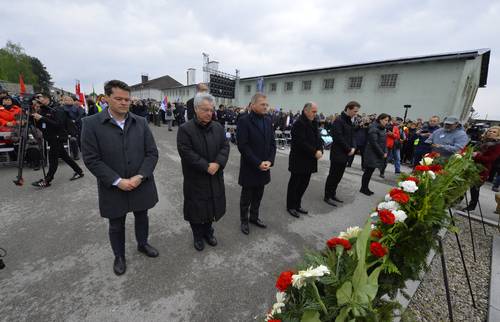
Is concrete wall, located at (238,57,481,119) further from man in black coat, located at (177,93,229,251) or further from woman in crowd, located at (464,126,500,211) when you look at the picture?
man in black coat, located at (177,93,229,251)

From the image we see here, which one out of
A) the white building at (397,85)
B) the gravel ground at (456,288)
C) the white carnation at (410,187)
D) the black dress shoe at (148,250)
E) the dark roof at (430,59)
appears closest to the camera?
the white carnation at (410,187)

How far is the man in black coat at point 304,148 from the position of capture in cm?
351

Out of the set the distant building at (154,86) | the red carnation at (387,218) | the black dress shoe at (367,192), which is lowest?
the black dress shoe at (367,192)

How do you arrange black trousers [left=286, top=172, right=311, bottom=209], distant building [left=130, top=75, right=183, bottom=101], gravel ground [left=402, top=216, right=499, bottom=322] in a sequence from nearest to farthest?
1. gravel ground [left=402, top=216, right=499, bottom=322]
2. black trousers [left=286, top=172, right=311, bottom=209]
3. distant building [left=130, top=75, right=183, bottom=101]

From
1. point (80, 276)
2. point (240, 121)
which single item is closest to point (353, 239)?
point (240, 121)

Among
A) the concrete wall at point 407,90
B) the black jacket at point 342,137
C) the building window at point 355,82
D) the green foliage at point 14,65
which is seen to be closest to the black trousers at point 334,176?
the black jacket at point 342,137

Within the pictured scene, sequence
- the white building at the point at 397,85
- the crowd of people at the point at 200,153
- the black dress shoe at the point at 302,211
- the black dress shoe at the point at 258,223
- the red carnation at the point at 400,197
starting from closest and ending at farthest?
the red carnation at the point at 400,197 < the crowd of people at the point at 200,153 < the black dress shoe at the point at 258,223 < the black dress shoe at the point at 302,211 < the white building at the point at 397,85

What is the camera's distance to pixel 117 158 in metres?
2.18

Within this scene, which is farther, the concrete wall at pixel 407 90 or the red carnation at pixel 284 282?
the concrete wall at pixel 407 90

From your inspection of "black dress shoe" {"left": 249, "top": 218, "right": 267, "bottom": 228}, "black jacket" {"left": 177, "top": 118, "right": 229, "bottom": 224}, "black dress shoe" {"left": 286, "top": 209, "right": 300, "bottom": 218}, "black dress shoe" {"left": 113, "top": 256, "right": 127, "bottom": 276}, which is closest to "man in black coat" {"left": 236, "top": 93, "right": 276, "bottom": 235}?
"black dress shoe" {"left": 249, "top": 218, "right": 267, "bottom": 228}

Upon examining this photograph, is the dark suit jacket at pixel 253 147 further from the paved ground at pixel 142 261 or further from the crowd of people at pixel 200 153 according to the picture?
the paved ground at pixel 142 261

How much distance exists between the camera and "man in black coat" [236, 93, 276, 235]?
303 cm

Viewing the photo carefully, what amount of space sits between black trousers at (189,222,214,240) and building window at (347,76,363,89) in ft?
60.1

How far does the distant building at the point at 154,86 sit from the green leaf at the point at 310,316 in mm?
57848
